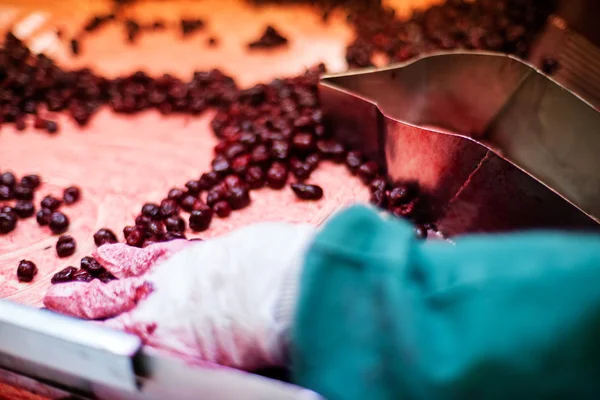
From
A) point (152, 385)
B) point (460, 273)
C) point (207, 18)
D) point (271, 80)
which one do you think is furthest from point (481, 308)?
point (207, 18)

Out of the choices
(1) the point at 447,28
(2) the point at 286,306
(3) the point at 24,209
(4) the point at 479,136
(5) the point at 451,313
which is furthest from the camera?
(1) the point at 447,28

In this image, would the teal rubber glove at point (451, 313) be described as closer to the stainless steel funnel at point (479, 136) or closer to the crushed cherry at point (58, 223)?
the stainless steel funnel at point (479, 136)

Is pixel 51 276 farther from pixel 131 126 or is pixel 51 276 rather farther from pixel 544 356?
pixel 544 356

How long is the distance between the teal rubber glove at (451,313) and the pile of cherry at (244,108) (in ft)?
3.17

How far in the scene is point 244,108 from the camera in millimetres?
2496

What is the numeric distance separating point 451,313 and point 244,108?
176 centimetres

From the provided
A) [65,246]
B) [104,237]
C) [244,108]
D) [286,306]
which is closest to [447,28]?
[244,108]

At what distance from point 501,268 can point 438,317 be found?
0.45ft

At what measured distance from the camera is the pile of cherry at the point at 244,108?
198cm

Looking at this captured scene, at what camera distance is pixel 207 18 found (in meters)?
3.25

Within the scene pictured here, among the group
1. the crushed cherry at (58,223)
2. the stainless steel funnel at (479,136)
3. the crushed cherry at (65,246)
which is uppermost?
the stainless steel funnel at (479,136)

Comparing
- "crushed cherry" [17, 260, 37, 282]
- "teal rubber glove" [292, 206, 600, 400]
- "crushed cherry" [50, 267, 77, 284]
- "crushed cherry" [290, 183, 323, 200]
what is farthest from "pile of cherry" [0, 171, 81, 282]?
"teal rubber glove" [292, 206, 600, 400]

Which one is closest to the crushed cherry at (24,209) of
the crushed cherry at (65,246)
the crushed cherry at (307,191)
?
the crushed cherry at (65,246)

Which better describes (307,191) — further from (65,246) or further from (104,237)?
(65,246)
